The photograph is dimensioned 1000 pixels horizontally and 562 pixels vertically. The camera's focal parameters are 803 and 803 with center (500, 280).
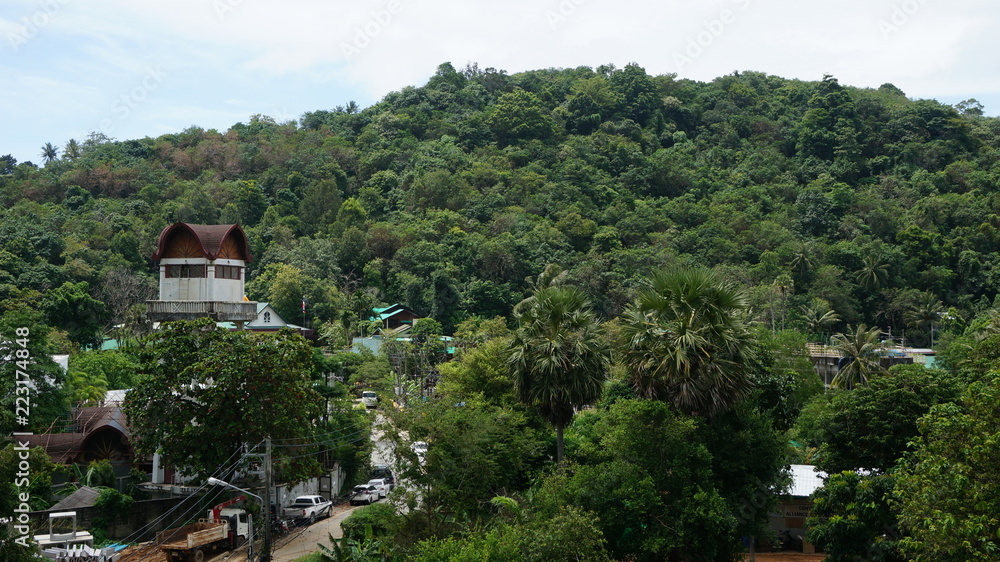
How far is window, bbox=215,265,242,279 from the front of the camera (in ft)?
117

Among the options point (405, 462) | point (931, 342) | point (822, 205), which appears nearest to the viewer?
point (405, 462)

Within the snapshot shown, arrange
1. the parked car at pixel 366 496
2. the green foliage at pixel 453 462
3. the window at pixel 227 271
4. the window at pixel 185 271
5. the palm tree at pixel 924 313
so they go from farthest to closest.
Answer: the palm tree at pixel 924 313, the parked car at pixel 366 496, the window at pixel 227 271, the window at pixel 185 271, the green foliage at pixel 453 462

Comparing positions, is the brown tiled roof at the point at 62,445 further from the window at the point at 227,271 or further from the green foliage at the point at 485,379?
the green foliage at the point at 485,379

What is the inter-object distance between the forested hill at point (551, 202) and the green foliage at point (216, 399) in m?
33.6

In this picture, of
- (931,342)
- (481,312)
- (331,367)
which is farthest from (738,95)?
(331,367)

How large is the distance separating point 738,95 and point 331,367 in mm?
120328

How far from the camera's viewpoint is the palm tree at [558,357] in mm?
27312

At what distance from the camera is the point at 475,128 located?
418ft

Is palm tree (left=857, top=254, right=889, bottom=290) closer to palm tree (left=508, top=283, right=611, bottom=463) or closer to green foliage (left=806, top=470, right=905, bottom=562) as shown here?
palm tree (left=508, top=283, right=611, bottom=463)

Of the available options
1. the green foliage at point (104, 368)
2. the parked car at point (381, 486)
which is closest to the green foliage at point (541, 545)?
A: the parked car at point (381, 486)

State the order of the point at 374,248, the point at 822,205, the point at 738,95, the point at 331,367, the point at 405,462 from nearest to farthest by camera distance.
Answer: the point at 405,462, the point at 331,367, the point at 374,248, the point at 822,205, the point at 738,95

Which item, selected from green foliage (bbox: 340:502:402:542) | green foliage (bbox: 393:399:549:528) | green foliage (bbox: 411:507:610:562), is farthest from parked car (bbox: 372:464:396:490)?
green foliage (bbox: 411:507:610:562)

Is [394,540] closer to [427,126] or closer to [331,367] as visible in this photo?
[331,367]

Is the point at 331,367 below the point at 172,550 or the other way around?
the other way around
